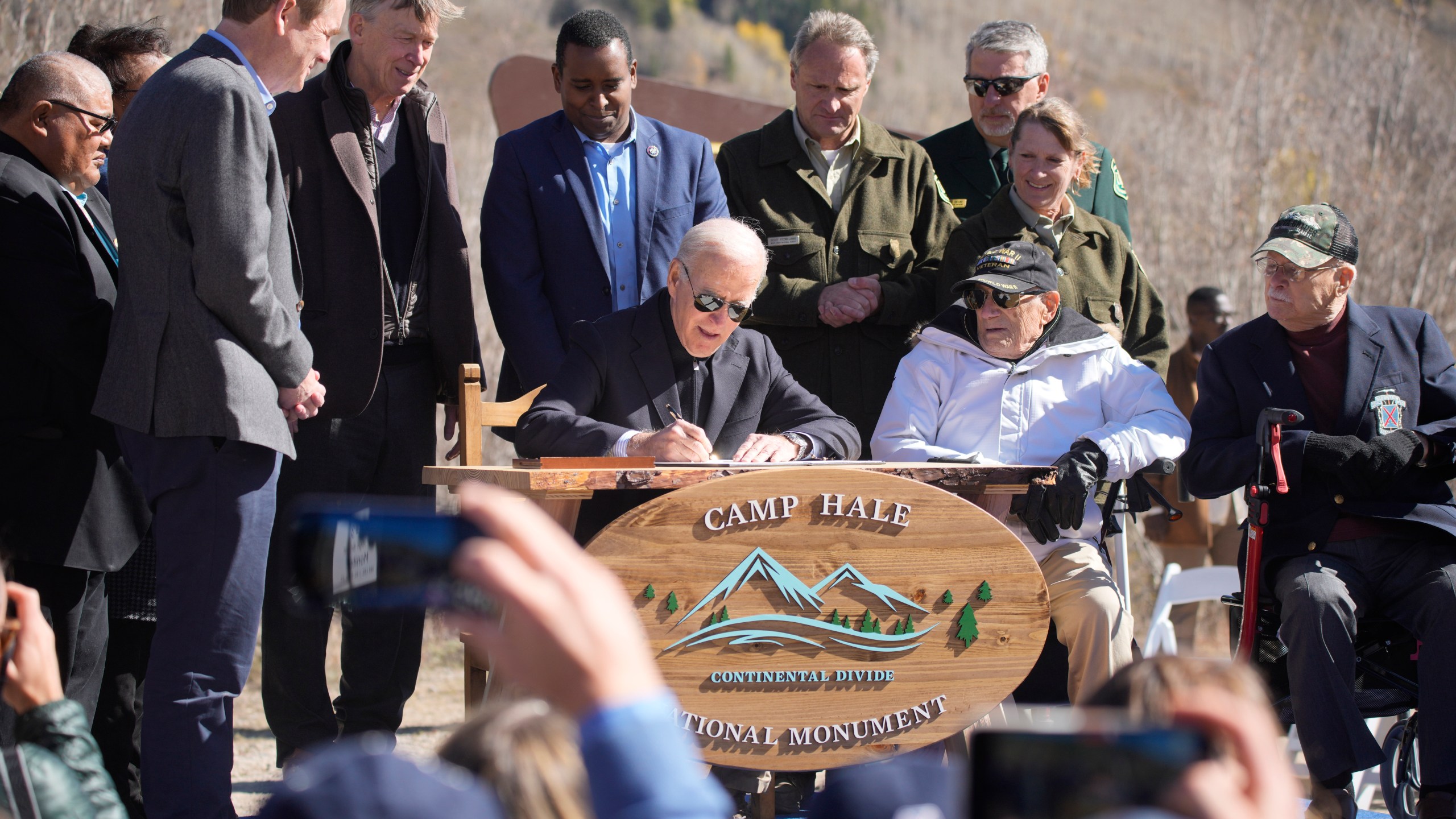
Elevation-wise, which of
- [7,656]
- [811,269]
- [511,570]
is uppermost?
[811,269]

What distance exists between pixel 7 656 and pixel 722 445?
228cm

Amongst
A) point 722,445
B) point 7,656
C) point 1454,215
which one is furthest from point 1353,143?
point 7,656

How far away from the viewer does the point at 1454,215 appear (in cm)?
1321

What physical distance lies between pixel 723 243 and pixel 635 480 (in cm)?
99

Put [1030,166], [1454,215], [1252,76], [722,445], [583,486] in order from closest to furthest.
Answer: [583,486], [722,445], [1030,166], [1454,215], [1252,76]

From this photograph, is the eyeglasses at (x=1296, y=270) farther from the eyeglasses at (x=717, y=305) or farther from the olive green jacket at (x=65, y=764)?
the olive green jacket at (x=65, y=764)

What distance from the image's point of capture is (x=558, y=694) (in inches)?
41.9

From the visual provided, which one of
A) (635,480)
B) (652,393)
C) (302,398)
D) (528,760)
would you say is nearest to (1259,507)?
(652,393)

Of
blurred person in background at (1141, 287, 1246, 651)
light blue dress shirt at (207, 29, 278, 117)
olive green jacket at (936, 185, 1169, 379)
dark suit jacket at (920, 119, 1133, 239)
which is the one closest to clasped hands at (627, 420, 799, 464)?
olive green jacket at (936, 185, 1169, 379)

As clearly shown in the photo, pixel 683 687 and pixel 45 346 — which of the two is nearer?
pixel 683 687

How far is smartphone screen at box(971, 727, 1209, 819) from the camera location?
1092mm

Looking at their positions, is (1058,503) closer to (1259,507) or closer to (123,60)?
(1259,507)

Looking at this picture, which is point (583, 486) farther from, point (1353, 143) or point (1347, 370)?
point (1353, 143)

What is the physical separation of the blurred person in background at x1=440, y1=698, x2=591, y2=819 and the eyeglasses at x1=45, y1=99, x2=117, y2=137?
122 inches
